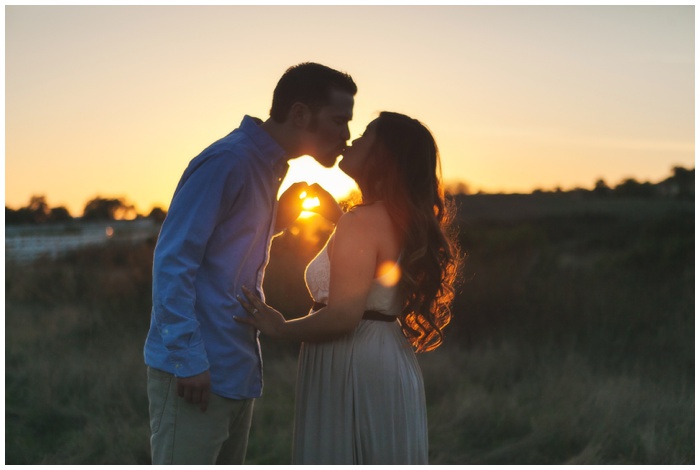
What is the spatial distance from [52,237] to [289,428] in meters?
18.5

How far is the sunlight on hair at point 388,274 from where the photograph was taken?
106 inches

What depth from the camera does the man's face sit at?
2684mm

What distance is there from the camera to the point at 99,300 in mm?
10008

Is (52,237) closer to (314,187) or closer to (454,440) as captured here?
(454,440)

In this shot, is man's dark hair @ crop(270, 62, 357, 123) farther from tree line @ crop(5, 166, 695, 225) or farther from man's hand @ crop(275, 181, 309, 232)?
tree line @ crop(5, 166, 695, 225)

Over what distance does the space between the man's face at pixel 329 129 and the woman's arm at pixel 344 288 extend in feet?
0.77

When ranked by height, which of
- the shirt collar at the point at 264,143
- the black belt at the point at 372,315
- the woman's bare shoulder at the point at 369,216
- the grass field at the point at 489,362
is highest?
the shirt collar at the point at 264,143

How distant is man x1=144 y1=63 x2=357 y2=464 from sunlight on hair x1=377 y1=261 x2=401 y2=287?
38cm

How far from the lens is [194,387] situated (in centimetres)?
239

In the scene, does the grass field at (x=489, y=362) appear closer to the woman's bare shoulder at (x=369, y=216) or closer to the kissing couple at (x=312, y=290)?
the kissing couple at (x=312, y=290)

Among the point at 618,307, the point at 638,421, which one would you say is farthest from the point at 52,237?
the point at 638,421

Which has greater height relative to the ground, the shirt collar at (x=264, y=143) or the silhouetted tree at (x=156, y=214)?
the shirt collar at (x=264, y=143)

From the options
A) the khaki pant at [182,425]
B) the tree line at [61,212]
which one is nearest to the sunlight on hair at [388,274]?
the khaki pant at [182,425]

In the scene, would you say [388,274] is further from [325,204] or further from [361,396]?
[325,204]
